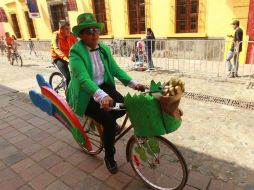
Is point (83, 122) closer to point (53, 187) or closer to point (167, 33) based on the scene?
point (53, 187)

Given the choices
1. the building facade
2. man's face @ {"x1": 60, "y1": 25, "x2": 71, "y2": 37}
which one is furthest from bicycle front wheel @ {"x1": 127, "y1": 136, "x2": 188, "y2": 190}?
the building facade

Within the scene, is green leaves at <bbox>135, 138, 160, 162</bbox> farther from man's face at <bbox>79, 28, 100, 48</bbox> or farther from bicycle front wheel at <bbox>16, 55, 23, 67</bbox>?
bicycle front wheel at <bbox>16, 55, 23, 67</bbox>

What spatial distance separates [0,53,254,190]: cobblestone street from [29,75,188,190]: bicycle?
0.17 m

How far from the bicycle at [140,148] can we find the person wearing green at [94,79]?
0.57ft

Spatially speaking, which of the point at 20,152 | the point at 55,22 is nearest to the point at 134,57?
the point at 20,152

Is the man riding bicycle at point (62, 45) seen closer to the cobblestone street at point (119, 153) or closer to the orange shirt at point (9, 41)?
the cobblestone street at point (119, 153)

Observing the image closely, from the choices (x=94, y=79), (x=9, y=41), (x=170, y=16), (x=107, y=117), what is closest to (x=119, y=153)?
(x=107, y=117)

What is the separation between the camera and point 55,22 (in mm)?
16812

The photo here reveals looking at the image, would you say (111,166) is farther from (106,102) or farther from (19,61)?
(19,61)

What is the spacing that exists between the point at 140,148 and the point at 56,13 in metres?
16.1

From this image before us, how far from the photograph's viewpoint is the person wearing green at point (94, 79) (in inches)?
94.4

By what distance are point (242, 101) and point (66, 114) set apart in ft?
12.4

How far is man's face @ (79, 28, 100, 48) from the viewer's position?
246 cm

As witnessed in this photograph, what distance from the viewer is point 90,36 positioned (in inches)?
97.6
